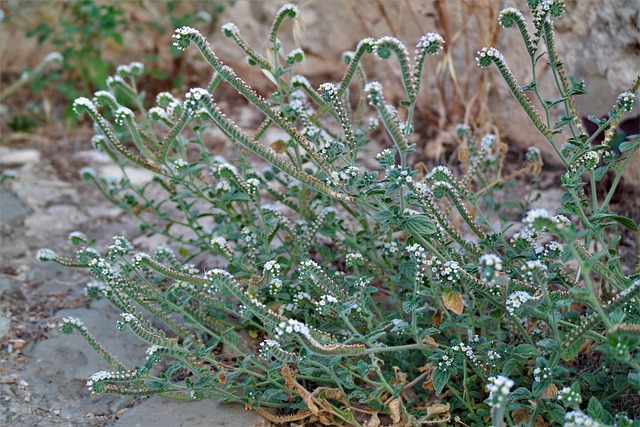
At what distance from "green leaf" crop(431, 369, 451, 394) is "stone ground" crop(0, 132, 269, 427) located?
513 mm

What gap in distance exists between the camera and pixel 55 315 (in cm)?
281

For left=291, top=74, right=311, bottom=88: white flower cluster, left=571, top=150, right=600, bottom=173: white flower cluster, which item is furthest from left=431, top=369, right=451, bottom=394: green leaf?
left=291, top=74, right=311, bottom=88: white flower cluster

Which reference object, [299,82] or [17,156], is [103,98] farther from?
[17,156]

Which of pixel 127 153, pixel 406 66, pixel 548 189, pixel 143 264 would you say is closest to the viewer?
pixel 406 66

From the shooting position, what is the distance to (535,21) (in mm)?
2021

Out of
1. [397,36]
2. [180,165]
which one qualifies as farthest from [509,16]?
[397,36]

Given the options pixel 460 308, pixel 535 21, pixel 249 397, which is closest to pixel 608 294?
pixel 460 308

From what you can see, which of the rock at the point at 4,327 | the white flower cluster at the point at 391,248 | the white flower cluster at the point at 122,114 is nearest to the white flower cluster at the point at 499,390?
the white flower cluster at the point at 391,248

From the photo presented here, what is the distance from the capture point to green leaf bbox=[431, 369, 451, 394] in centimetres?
195

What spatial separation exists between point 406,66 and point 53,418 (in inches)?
58.1

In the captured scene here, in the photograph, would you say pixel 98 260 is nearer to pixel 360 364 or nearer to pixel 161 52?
pixel 360 364

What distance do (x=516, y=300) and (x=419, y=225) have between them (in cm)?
30

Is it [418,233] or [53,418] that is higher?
[418,233]

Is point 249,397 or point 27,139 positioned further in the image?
point 27,139
